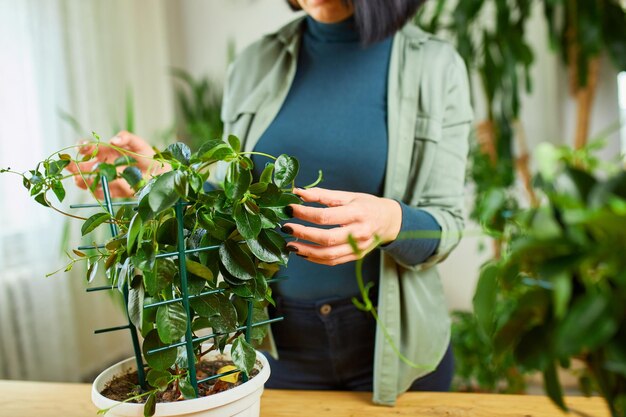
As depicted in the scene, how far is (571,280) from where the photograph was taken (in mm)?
373

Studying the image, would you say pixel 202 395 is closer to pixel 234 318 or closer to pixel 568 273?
pixel 234 318

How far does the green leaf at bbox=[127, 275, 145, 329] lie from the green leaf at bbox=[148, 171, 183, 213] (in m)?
0.10

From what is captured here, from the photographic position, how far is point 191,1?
3238mm

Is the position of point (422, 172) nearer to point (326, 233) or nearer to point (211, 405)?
point (326, 233)

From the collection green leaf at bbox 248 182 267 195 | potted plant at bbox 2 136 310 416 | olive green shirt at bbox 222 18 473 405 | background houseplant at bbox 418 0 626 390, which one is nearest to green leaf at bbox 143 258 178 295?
potted plant at bbox 2 136 310 416

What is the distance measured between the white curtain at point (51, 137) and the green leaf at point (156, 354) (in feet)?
5.98

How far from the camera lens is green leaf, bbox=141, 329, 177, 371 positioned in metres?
0.57

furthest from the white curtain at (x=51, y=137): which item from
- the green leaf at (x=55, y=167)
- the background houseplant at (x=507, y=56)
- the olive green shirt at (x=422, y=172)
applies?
the green leaf at (x=55, y=167)

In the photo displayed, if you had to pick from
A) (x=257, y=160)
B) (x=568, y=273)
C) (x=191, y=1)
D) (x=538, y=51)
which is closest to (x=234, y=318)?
(x=568, y=273)

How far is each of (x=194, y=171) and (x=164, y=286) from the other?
4.4 inches

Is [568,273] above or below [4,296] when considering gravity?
above

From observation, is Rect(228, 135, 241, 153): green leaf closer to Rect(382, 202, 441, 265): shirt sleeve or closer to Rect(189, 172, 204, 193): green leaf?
Rect(189, 172, 204, 193): green leaf

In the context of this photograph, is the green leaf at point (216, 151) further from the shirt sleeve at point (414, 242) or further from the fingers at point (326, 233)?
the shirt sleeve at point (414, 242)

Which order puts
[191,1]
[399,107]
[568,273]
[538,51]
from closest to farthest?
[568,273] < [399,107] < [538,51] < [191,1]
